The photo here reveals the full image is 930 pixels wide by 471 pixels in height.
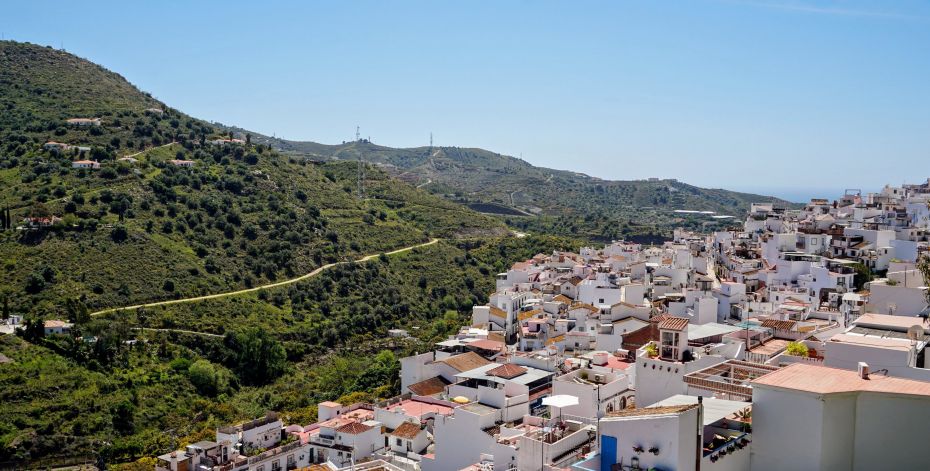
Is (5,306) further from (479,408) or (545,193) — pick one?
(545,193)

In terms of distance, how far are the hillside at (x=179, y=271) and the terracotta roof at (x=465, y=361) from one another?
3808 mm

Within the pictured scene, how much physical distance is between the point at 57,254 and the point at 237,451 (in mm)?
21571

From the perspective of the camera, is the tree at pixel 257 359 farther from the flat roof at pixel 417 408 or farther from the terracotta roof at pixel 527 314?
the flat roof at pixel 417 408

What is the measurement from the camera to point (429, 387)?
2255 cm

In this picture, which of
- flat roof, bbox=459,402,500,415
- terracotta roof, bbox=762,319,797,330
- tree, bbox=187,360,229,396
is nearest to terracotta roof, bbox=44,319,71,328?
tree, bbox=187,360,229,396

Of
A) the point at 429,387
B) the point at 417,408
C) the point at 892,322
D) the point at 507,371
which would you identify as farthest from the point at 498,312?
the point at 892,322

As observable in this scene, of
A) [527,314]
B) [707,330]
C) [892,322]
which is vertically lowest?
[527,314]

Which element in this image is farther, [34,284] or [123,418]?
[34,284]

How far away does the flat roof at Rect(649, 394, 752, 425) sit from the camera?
10539 millimetres

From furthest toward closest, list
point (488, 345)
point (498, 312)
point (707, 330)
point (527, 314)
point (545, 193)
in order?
point (545, 193)
point (498, 312)
point (527, 314)
point (488, 345)
point (707, 330)

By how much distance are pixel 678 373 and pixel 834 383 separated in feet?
11.7

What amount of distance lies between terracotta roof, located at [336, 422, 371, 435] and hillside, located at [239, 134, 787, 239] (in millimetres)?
47738

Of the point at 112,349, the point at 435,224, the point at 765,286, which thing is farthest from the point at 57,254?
the point at 765,286

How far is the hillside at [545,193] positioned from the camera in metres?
75.5
